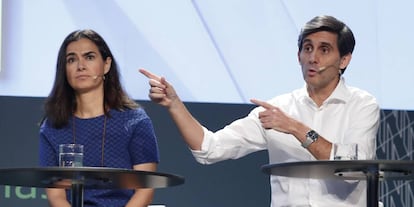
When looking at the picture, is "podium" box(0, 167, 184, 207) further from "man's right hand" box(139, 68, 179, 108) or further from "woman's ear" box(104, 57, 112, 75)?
"woman's ear" box(104, 57, 112, 75)

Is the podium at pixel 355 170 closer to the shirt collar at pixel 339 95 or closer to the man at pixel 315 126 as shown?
the man at pixel 315 126

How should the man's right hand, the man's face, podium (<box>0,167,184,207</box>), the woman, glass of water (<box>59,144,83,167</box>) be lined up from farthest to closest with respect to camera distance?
1. the man's face
2. the woman
3. the man's right hand
4. glass of water (<box>59,144,83,167</box>)
5. podium (<box>0,167,184,207</box>)

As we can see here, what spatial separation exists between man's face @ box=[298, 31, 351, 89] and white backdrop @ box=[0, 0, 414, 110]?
888mm

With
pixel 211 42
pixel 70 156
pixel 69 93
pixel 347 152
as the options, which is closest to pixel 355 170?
pixel 347 152

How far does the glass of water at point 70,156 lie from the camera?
2.80 meters

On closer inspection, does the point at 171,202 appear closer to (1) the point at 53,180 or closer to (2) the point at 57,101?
(2) the point at 57,101

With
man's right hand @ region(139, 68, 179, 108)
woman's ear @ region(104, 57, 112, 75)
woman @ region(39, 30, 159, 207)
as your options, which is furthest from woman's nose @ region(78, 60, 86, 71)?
man's right hand @ region(139, 68, 179, 108)

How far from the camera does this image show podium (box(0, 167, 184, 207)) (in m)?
2.58

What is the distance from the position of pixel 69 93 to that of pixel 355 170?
116cm

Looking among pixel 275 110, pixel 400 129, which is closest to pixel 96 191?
pixel 275 110

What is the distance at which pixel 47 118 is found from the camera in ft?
11.2

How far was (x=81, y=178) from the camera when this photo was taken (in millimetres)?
2750

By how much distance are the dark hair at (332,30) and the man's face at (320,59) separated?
0.05ft

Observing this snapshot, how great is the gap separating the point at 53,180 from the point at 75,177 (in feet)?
0.36
